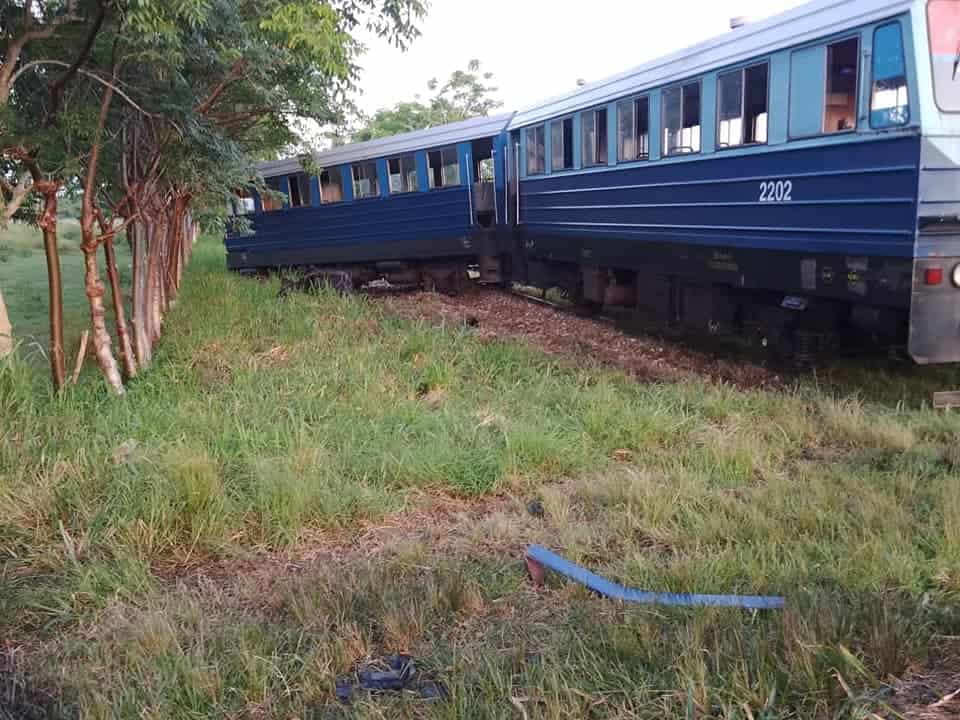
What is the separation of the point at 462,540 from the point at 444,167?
1120cm

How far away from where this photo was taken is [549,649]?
10.1 feet

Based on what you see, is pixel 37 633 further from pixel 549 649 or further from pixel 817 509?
pixel 817 509

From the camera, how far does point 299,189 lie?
56.9 ft

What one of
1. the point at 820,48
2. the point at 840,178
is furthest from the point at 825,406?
the point at 820,48

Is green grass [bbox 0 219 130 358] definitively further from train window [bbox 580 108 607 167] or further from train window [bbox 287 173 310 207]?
train window [bbox 580 108 607 167]

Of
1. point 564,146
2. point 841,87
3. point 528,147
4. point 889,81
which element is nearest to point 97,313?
point 841,87

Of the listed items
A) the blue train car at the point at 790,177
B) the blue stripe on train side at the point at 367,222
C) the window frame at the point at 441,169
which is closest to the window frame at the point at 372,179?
the blue stripe on train side at the point at 367,222

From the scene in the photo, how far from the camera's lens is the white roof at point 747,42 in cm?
642

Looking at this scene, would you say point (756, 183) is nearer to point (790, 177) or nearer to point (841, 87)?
point (790, 177)

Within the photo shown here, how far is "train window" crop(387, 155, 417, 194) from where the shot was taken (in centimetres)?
1516

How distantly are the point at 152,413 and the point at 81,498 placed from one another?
1.70 metres

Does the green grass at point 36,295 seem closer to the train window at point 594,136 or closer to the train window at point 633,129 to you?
the train window at point 633,129

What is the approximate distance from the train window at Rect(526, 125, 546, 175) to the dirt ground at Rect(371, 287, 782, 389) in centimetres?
222

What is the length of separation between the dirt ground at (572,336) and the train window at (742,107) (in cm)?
222
